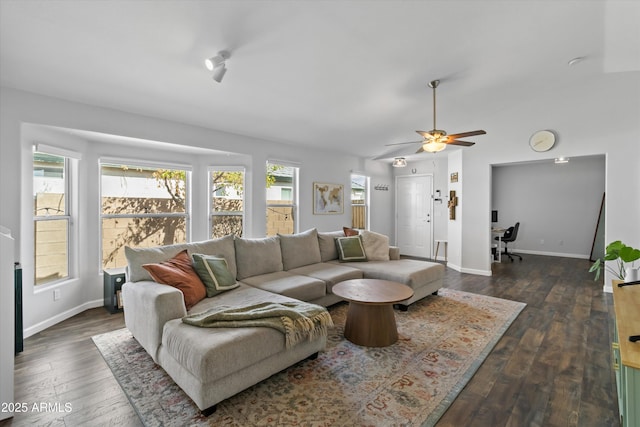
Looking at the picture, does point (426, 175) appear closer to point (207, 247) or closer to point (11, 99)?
point (207, 247)

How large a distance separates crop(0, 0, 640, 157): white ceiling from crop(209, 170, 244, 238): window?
777 mm

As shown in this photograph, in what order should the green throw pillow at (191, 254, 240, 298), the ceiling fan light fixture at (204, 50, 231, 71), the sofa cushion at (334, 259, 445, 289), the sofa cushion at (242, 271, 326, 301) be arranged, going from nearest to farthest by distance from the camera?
the ceiling fan light fixture at (204, 50, 231, 71) < the green throw pillow at (191, 254, 240, 298) < the sofa cushion at (242, 271, 326, 301) < the sofa cushion at (334, 259, 445, 289)

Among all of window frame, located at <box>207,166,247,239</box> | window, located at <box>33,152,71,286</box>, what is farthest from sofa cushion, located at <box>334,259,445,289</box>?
window, located at <box>33,152,71,286</box>

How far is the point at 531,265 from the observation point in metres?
6.17

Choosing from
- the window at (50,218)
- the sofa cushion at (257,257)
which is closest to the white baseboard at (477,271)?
the sofa cushion at (257,257)

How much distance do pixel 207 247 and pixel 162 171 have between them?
5.88ft

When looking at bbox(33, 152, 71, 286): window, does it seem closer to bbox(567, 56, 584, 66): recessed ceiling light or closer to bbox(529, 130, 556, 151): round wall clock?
bbox(567, 56, 584, 66): recessed ceiling light

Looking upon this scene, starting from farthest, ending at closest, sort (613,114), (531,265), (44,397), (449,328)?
(531,265) < (613,114) < (449,328) < (44,397)

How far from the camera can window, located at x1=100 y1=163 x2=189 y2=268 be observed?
3908 mm

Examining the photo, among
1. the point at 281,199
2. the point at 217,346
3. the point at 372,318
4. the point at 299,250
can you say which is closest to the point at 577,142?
the point at 372,318

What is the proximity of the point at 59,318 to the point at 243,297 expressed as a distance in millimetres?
2259

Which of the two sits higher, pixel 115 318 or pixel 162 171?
pixel 162 171

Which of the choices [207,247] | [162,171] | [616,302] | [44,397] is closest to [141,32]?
[207,247]

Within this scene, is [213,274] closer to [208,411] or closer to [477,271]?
[208,411]
